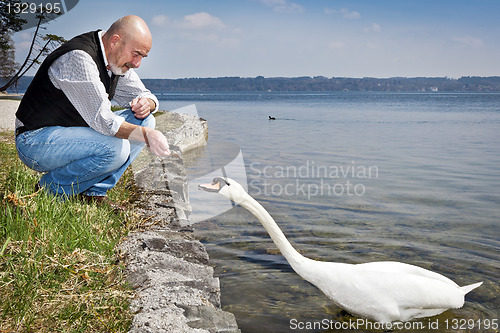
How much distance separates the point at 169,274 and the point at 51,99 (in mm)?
2051

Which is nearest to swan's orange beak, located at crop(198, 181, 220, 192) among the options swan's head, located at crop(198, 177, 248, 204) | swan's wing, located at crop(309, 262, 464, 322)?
swan's head, located at crop(198, 177, 248, 204)

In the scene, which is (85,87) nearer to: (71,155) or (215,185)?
(71,155)

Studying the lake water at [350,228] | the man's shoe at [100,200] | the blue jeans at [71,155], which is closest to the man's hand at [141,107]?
the blue jeans at [71,155]

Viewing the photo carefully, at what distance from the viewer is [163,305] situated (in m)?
3.19

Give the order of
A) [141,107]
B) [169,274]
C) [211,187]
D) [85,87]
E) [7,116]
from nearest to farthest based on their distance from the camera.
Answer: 1. [211,187]
2. [169,274]
3. [85,87]
4. [141,107]
5. [7,116]

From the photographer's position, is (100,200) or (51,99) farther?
(100,200)

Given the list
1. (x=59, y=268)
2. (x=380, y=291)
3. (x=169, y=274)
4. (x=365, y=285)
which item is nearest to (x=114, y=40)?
(x=59, y=268)

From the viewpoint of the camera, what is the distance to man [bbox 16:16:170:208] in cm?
396

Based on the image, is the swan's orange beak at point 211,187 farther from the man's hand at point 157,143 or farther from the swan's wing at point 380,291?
the swan's wing at point 380,291

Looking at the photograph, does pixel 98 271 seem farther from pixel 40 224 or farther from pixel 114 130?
pixel 114 130

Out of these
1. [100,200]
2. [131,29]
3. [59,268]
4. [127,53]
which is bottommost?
[59,268]

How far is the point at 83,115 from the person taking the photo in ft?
13.3

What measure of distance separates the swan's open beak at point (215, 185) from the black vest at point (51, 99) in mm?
1664

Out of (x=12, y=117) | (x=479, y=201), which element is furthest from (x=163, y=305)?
(x=12, y=117)
